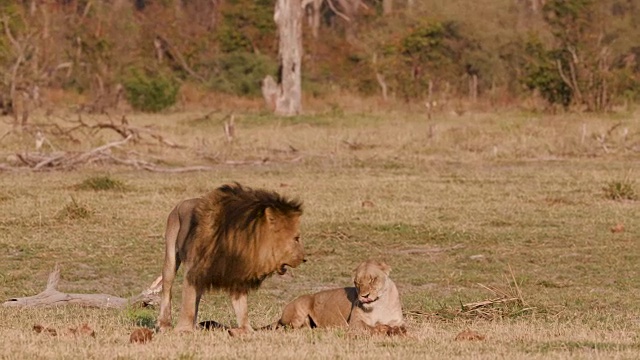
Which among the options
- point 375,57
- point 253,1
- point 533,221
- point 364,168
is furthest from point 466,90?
point 533,221

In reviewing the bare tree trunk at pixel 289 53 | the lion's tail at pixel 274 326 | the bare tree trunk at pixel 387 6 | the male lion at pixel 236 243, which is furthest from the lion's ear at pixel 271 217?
the bare tree trunk at pixel 387 6

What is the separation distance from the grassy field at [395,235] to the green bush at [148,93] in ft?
31.1

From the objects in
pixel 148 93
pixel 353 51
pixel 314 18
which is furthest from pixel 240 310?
pixel 314 18

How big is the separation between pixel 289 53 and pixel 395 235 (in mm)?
23625

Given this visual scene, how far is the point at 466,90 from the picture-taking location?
4344cm

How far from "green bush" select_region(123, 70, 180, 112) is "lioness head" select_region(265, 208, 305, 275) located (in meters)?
30.8

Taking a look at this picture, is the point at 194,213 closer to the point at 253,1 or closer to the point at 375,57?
the point at 375,57

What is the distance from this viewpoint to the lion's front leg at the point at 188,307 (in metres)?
7.14

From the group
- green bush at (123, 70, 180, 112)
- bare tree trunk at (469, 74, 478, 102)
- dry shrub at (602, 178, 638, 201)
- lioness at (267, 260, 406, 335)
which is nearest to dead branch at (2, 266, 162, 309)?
lioness at (267, 260, 406, 335)

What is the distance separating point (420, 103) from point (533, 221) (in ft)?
81.5

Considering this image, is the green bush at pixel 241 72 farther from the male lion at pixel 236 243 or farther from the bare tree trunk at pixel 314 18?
the male lion at pixel 236 243

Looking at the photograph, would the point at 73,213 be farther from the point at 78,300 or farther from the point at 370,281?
the point at 370,281

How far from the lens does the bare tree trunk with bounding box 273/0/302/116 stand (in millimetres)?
36469

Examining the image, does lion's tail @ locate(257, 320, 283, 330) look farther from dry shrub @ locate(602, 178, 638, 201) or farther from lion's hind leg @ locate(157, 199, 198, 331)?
dry shrub @ locate(602, 178, 638, 201)
